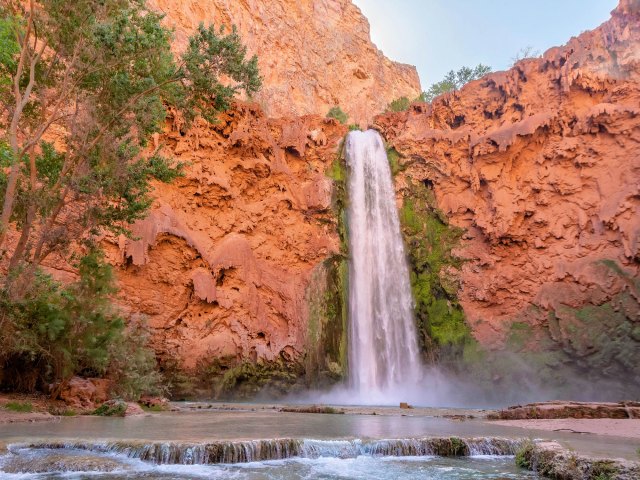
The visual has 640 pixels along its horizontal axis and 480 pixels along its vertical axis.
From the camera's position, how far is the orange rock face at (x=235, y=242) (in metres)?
23.9

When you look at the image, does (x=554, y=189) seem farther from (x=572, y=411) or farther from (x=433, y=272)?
(x=572, y=411)

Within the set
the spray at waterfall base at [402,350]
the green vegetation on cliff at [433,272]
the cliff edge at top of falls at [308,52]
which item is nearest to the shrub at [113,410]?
the spray at waterfall base at [402,350]

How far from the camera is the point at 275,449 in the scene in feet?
26.0

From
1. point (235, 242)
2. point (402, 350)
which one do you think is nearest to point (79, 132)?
point (235, 242)

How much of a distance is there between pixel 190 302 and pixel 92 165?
12040mm

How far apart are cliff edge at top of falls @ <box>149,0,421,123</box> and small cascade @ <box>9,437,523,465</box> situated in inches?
1377

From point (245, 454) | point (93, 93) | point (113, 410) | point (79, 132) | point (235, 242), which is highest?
point (93, 93)

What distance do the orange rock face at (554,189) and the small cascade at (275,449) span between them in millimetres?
19748

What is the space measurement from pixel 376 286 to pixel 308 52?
110ft

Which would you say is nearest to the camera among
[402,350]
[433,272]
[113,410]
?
[113,410]

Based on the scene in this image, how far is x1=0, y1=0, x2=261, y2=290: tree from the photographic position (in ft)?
40.9

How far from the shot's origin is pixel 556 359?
25969 mm

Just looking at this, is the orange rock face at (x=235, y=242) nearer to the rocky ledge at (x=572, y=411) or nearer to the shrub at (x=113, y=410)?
the shrub at (x=113, y=410)

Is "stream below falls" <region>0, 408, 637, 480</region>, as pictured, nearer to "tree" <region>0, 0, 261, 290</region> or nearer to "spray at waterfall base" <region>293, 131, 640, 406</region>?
"tree" <region>0, 0, 261, 290</region>
